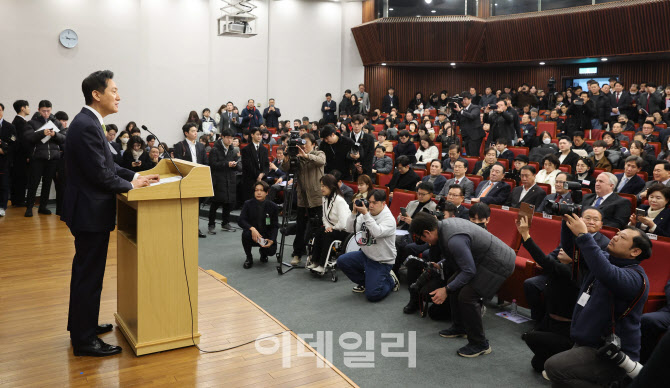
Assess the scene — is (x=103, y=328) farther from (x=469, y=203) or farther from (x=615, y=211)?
(x=615, y=211)

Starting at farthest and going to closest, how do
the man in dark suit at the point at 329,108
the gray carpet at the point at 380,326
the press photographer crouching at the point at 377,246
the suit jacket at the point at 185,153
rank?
the man in dark suit at the point at 329,108 → the suit jacket at the point at 185,153 → the press photographer crouching at the point at 377,246 → the gray carpet at the point at 380,326

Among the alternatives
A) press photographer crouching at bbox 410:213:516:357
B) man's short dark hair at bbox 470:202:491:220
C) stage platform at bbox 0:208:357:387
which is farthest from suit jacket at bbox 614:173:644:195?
stage platform at bbox 0:208:357:387

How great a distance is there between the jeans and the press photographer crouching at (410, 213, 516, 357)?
2.95 ft

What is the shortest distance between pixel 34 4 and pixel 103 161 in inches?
328

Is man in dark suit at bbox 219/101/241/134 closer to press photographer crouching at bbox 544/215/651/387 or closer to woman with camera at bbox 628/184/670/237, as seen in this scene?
woman with camera at bbox 628/184/670/237

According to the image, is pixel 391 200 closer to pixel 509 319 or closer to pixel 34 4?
pixel 509 319

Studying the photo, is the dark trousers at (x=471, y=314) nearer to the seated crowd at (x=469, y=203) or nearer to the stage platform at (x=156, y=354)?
the seated crowd at (x=469, y=203)

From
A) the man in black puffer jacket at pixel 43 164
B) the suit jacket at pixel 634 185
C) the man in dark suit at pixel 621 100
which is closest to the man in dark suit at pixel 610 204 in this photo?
the suit jacket at pixel 634 185

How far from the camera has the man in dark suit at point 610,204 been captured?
169 inches

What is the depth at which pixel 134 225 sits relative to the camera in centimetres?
268

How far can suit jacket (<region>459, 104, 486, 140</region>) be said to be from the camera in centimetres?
819

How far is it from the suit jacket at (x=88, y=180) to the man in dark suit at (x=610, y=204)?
3652 millimetres

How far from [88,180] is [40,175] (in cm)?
403

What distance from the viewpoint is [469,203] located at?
5152 mm
